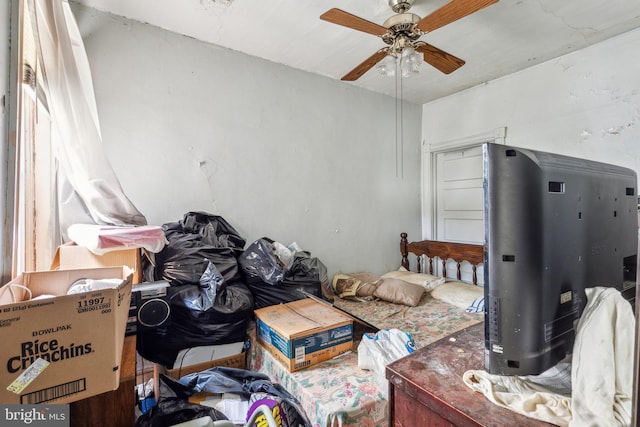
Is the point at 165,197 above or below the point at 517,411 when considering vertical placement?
above

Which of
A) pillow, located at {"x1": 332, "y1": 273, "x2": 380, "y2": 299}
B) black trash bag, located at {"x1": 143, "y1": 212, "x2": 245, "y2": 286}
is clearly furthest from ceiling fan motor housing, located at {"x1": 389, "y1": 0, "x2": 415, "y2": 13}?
pillow, located at {"x1": 332, "y1": 273, "x2": 380, "y2": 299}

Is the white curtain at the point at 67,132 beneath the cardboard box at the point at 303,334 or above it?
above

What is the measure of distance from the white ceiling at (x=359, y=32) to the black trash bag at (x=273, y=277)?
1.44 m

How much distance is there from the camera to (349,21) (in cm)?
143

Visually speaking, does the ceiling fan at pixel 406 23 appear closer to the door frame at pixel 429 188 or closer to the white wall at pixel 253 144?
the white wall at pixel 253 144

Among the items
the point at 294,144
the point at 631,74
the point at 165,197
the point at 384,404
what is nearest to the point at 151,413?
the point at 384,404

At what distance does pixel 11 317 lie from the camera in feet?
1.99

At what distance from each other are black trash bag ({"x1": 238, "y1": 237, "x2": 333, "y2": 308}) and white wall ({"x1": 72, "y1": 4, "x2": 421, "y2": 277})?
465 millimetres

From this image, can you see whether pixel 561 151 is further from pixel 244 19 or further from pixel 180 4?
pixel 180 4

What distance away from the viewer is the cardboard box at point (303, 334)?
4.53 feet

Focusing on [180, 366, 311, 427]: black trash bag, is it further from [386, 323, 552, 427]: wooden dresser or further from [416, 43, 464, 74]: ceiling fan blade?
[416, 43, 464, 74]: ceiling fan blade

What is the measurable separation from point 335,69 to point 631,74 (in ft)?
6.75

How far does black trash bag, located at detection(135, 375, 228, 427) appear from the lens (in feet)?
3.10

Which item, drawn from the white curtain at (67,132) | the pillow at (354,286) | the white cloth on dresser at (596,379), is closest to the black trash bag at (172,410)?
the white curtain at (67,132)
